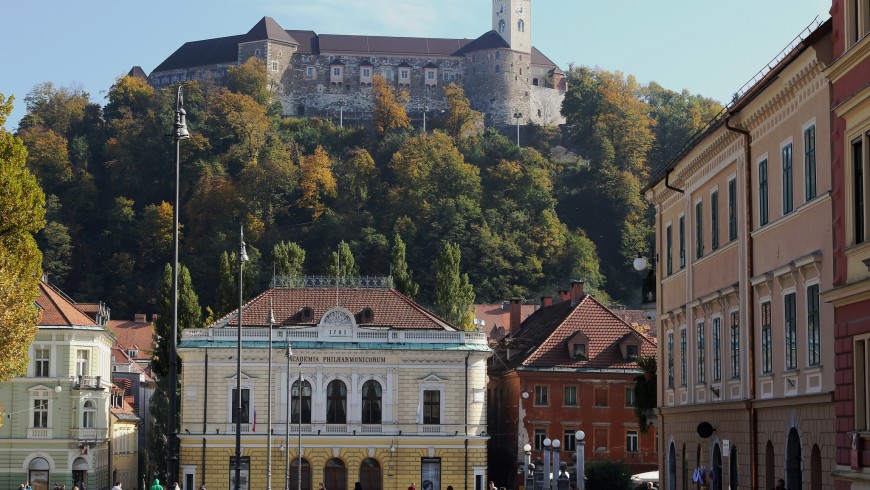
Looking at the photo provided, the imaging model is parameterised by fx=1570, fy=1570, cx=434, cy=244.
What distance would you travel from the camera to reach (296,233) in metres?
153

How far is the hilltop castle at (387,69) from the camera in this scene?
19125cm

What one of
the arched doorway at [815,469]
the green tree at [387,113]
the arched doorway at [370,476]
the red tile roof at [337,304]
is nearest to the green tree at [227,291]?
the red tile roof at [337,304]

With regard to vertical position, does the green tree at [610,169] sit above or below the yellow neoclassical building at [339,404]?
above

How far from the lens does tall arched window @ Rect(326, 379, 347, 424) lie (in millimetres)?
69375

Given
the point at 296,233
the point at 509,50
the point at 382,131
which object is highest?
the point at 509,50

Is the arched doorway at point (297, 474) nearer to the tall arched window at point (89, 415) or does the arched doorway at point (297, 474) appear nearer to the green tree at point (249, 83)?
the tall arched window at point (89, 415)

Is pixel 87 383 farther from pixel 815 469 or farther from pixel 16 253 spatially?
pixel 815 469

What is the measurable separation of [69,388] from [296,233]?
258 feet

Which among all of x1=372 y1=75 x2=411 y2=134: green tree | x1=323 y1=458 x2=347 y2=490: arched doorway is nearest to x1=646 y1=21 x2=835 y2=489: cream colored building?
x1=323 y1=458 x2=347 y2=490: arched doorway

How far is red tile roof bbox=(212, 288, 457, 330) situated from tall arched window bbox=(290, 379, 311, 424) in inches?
128

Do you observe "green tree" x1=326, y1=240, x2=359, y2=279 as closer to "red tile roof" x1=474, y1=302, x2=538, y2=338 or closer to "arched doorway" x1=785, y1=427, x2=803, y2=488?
"red tile roof" x1=474, y1=302, x2=538, y2=338

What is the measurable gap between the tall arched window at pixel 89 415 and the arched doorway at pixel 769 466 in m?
50.5

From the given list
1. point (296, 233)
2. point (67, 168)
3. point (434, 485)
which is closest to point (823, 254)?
point (434, 485)

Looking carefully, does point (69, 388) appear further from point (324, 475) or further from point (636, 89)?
point (636, 89)
